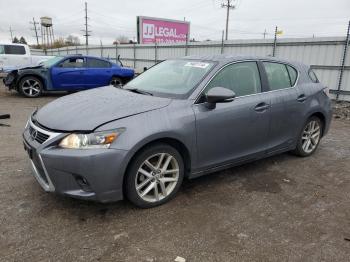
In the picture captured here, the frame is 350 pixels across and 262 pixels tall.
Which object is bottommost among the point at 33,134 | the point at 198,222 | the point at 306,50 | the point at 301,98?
the point at 198,222

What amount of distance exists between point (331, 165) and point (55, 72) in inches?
362

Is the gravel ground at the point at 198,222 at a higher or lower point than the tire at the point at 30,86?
lower

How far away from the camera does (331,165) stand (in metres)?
4.72

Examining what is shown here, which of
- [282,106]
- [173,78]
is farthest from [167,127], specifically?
[282,106]

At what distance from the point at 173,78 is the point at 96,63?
27.9 feet

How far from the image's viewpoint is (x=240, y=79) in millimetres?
3912

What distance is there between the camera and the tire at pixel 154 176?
3.01m

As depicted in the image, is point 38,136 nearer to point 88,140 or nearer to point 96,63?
point 88,140

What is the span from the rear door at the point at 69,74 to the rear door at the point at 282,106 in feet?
27.7

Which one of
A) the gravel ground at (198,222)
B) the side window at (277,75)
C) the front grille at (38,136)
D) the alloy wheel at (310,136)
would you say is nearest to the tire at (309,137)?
the alloy wheel at (310,136)

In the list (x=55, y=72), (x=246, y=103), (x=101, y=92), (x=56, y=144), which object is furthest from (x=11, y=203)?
(x=55, y=72)

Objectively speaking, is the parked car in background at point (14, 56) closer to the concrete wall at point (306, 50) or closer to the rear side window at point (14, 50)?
the rear side window at point (14, 50)

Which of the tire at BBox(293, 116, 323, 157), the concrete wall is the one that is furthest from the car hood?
the concrete wall

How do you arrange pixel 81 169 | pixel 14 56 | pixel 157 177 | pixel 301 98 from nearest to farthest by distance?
1. pixel 81 169
2. pixel 157 177
3. pixel 301 98
4. pixel 14 56
